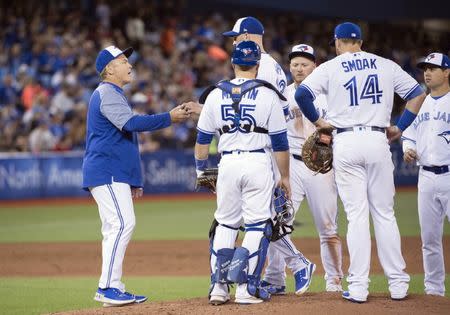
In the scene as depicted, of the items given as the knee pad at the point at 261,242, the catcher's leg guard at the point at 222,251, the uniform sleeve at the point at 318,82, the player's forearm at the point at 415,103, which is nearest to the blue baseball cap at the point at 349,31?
the uniform sleeve at the point at 318,82

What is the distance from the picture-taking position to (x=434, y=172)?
8383 millimetres

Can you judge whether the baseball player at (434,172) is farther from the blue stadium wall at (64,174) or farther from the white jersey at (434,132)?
the blue stadium wall at (64,174)

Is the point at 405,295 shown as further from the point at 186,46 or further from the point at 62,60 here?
the point at 186,46

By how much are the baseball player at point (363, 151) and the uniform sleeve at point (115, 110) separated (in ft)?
5.26

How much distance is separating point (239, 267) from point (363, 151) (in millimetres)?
1481

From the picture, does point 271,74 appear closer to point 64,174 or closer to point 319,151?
point 319,151

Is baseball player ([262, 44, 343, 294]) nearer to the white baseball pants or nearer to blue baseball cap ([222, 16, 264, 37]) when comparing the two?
the white baseball pants

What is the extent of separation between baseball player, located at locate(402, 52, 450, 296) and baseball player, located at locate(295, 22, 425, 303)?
0.94m

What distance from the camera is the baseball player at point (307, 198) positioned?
8297 mm

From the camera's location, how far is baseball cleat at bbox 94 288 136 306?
774 cm

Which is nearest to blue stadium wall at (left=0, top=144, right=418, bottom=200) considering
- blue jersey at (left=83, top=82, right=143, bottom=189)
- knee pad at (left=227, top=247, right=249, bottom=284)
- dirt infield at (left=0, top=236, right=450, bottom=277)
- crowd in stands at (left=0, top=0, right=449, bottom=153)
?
crowd in stands at (left=0, top=0, right=449, bottom=153)

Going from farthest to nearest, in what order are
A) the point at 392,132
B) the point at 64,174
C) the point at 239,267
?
the point at 64,174, the point at 392,132, the point at 239,267

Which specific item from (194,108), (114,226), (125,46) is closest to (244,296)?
(114,226)

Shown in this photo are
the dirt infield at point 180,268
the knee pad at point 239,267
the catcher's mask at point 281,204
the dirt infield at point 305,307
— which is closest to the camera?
the dirt infield at point 305,307
